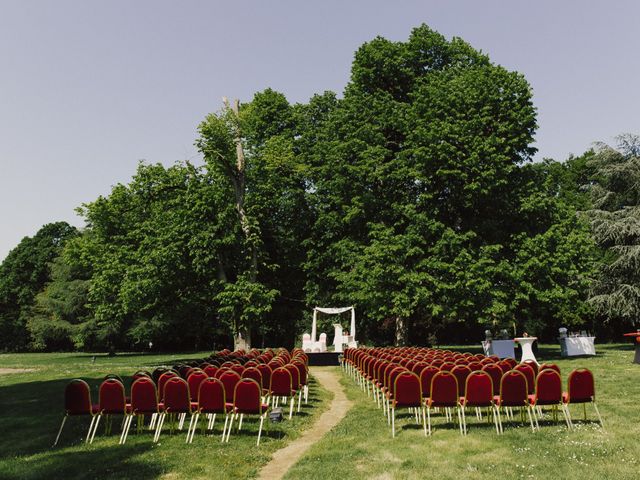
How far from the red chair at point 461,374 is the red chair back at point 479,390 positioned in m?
0.75

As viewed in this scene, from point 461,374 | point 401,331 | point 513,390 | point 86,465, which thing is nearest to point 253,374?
point 86,465

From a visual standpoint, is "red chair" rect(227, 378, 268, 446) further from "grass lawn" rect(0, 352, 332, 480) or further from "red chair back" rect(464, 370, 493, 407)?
"red chair back" rect(464, 370, 493, 407)

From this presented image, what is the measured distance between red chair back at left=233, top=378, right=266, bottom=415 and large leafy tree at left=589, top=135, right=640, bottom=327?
89.4 feet

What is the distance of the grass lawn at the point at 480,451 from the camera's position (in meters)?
6.34

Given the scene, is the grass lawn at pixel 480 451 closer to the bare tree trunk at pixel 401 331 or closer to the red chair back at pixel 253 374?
the red chair back at pixel 253 374

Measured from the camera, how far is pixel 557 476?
19.7 feet

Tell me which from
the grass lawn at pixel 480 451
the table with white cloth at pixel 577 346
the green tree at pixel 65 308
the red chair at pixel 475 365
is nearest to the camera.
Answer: the grass lawn at pixel 480 451

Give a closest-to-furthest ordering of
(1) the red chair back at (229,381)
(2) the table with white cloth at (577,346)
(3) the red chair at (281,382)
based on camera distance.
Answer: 1. (1) the red chair back at (229,381)
2. (3) the red chair at (281,382)
3. (2) the table with white cloth at (577,346)

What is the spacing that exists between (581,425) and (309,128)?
1143 inches

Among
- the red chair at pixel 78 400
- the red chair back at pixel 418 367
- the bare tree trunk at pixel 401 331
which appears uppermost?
the bare tree trunk at pixel 401 331

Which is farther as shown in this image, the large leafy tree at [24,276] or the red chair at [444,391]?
the large leafy tree at [24,276]

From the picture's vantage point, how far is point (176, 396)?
891 centimetres

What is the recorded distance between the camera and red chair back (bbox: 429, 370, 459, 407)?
893 cm

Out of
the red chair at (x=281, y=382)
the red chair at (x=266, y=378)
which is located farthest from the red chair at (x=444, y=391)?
the red chair at (x=266, y=378)
